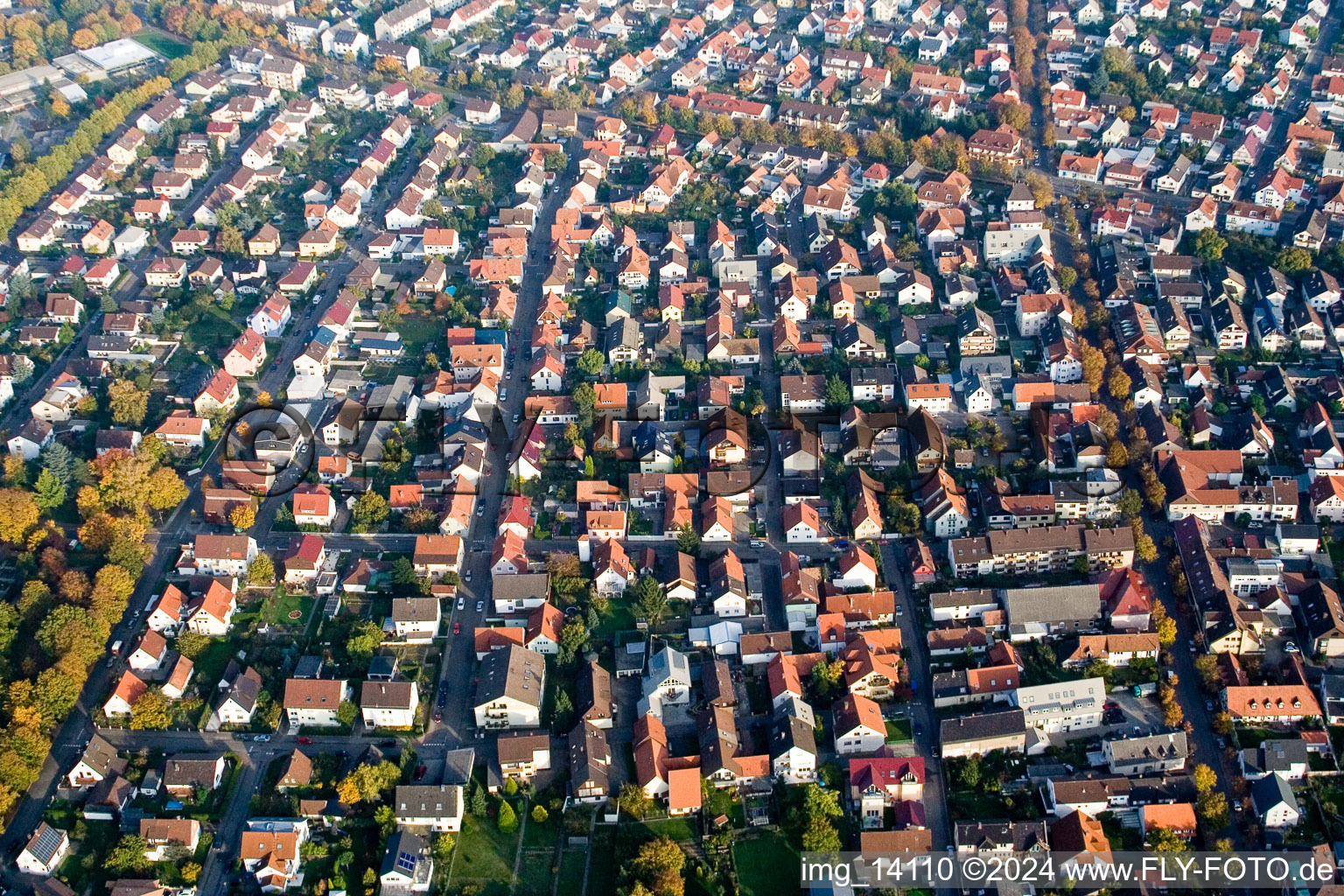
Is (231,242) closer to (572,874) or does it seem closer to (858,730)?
(572,874)

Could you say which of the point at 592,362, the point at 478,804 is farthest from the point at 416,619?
the point at 592,362

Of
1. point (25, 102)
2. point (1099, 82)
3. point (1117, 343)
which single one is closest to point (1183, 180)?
point (1099, 82)

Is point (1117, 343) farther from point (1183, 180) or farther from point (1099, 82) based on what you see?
point (1099, 82)

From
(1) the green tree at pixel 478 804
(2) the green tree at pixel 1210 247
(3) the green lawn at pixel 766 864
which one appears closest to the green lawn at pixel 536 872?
(1) the green tree at pixel 478 804

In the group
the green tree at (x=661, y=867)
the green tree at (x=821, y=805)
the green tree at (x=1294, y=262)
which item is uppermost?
the green tree at (x=1294, y=262)

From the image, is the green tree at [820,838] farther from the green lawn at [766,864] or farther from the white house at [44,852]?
the white house at [44,852]
